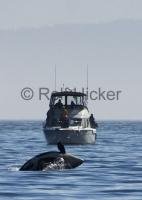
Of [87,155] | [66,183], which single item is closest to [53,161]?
[66,183]

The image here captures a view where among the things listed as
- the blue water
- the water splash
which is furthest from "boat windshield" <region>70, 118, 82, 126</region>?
the water splash

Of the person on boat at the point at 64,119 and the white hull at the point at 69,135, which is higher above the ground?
the person on boat at the point at 64,119

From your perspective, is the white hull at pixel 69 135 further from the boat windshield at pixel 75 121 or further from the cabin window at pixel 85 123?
the boat windshield at pixel 75 121

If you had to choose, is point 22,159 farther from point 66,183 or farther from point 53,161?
point 66,183

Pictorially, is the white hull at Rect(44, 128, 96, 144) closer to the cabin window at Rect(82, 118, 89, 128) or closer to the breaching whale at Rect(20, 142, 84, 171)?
the cabin window at Rect(82, 118, 89, 128)

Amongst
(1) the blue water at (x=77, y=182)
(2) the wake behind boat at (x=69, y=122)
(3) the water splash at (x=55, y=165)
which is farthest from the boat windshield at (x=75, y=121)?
(3) the water splash at (x=55, y=165)

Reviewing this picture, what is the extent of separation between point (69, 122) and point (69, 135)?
145 inches

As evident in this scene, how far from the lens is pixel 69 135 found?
244 feet

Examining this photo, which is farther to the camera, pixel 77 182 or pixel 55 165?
pixel 55 165

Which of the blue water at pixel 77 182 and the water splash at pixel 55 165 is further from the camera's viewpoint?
the water splash at pixel 55 165

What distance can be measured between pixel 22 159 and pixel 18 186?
18832 mm

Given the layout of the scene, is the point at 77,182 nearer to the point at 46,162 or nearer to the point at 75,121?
the point at 46,162

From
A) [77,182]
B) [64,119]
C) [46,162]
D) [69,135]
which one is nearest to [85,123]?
[64,119]

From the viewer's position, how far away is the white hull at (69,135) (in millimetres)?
74250
